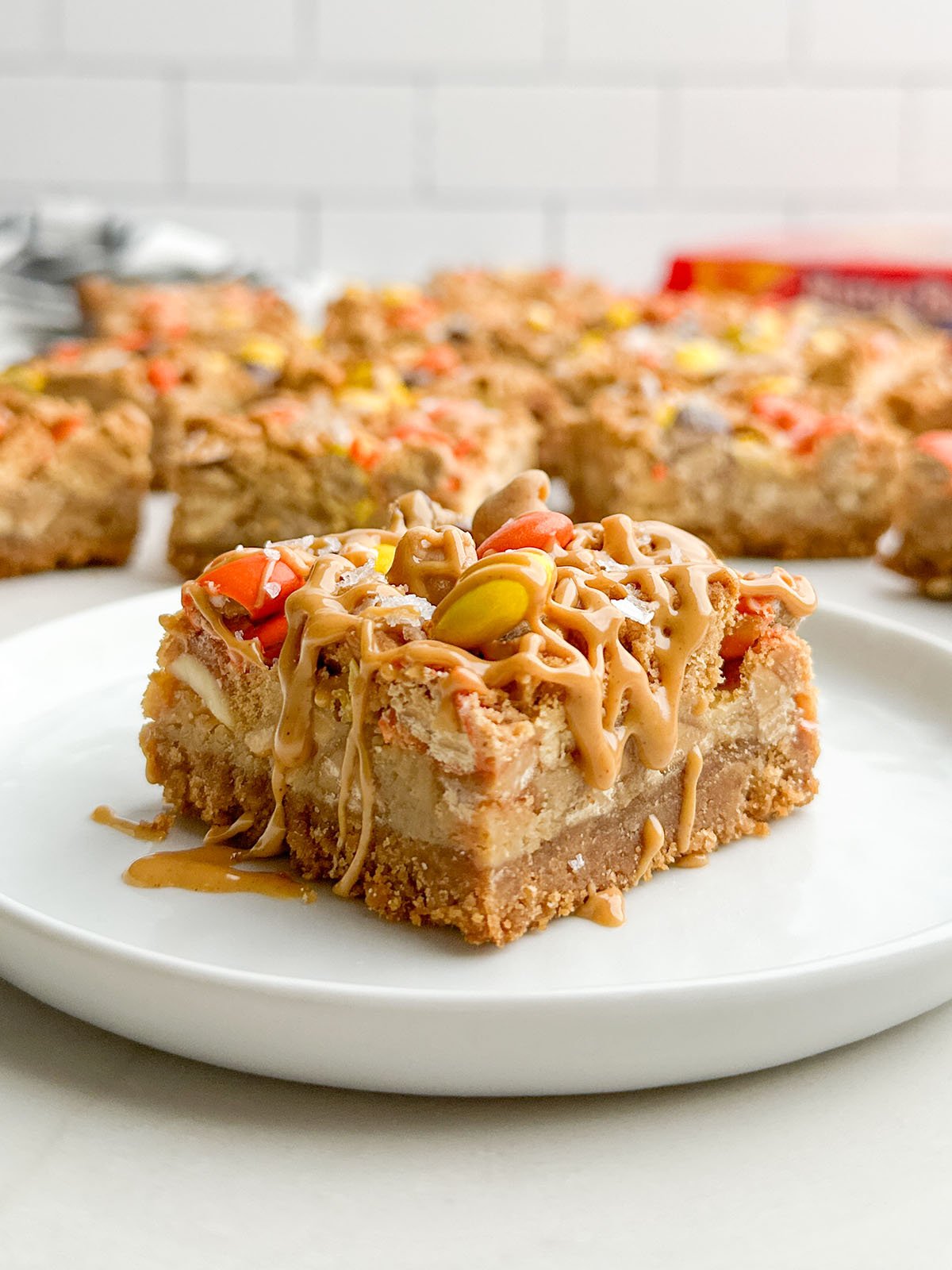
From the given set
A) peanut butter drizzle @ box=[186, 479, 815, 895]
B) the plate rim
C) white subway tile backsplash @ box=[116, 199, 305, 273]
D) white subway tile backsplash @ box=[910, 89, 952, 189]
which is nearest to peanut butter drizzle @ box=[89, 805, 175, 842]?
peanut butter drizzle @ box=[186, 479, 815, 895]

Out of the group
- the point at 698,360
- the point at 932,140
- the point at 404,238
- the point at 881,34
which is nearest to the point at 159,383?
the point at 698,360

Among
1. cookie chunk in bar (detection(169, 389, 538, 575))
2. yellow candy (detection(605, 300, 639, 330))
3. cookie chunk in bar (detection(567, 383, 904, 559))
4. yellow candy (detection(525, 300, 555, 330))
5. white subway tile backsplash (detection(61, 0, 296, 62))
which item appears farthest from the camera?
white subway tile backsplash (detection(61, 0, 296, 62))

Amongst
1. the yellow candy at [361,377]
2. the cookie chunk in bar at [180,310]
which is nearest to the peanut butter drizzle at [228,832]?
the yellow candy at [361,377]

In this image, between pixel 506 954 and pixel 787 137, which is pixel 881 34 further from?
pixel 506 954

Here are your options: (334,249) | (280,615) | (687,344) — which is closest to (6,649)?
(280,615)

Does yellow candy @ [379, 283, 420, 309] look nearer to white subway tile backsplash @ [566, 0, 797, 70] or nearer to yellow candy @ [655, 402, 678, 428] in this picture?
yellow candy @ [655, 402, 678, 428]

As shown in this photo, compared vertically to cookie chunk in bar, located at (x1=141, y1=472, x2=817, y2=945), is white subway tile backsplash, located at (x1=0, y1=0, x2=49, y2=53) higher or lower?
higher
